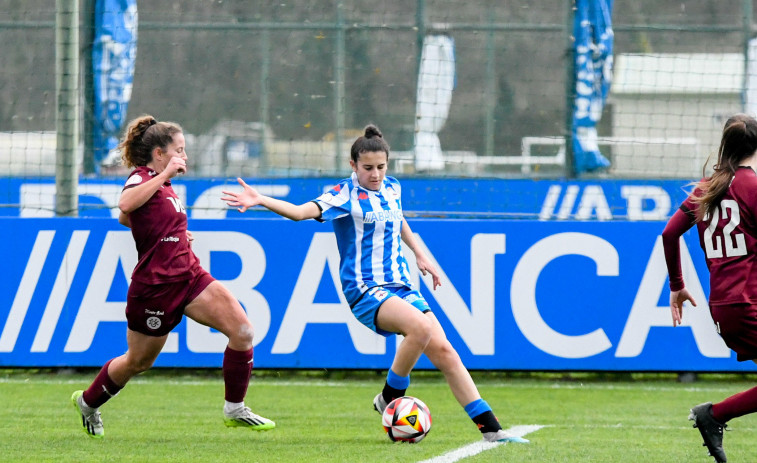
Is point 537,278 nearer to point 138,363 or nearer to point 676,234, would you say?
point 676,234

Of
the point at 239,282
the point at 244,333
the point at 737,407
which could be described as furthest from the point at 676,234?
the point at 239,282

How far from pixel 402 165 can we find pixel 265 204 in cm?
680

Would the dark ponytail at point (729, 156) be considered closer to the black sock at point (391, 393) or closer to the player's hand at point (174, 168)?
the black sock at point (391, 393)

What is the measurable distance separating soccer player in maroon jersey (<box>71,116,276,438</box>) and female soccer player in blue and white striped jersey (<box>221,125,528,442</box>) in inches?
15.7

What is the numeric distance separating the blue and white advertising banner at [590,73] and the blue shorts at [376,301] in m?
4.56

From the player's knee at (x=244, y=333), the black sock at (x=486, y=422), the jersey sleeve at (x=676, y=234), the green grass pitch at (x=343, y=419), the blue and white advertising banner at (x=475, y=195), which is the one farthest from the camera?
the blue and white advertising banner at (x=475, y=195)

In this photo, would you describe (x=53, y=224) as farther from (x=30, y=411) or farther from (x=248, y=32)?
(x=248, y=32)

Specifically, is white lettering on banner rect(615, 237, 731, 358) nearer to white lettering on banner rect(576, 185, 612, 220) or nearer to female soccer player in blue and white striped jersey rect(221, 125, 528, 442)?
white lettering on banner rect(576, 185, 612, 220)

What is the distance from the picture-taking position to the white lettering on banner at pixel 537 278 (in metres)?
9.19

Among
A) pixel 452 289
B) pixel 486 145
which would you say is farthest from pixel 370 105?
pixel 452 289

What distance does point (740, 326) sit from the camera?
5.30 meters

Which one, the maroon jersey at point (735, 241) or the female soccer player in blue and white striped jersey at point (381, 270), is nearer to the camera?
the maroon jersey at point (735, 241)

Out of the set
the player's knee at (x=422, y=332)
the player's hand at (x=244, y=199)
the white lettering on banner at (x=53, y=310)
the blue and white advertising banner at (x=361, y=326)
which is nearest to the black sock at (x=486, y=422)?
the player's knee at (x=422, y=332)

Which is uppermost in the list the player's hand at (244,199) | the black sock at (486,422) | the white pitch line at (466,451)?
the player's hand at (244,199)
